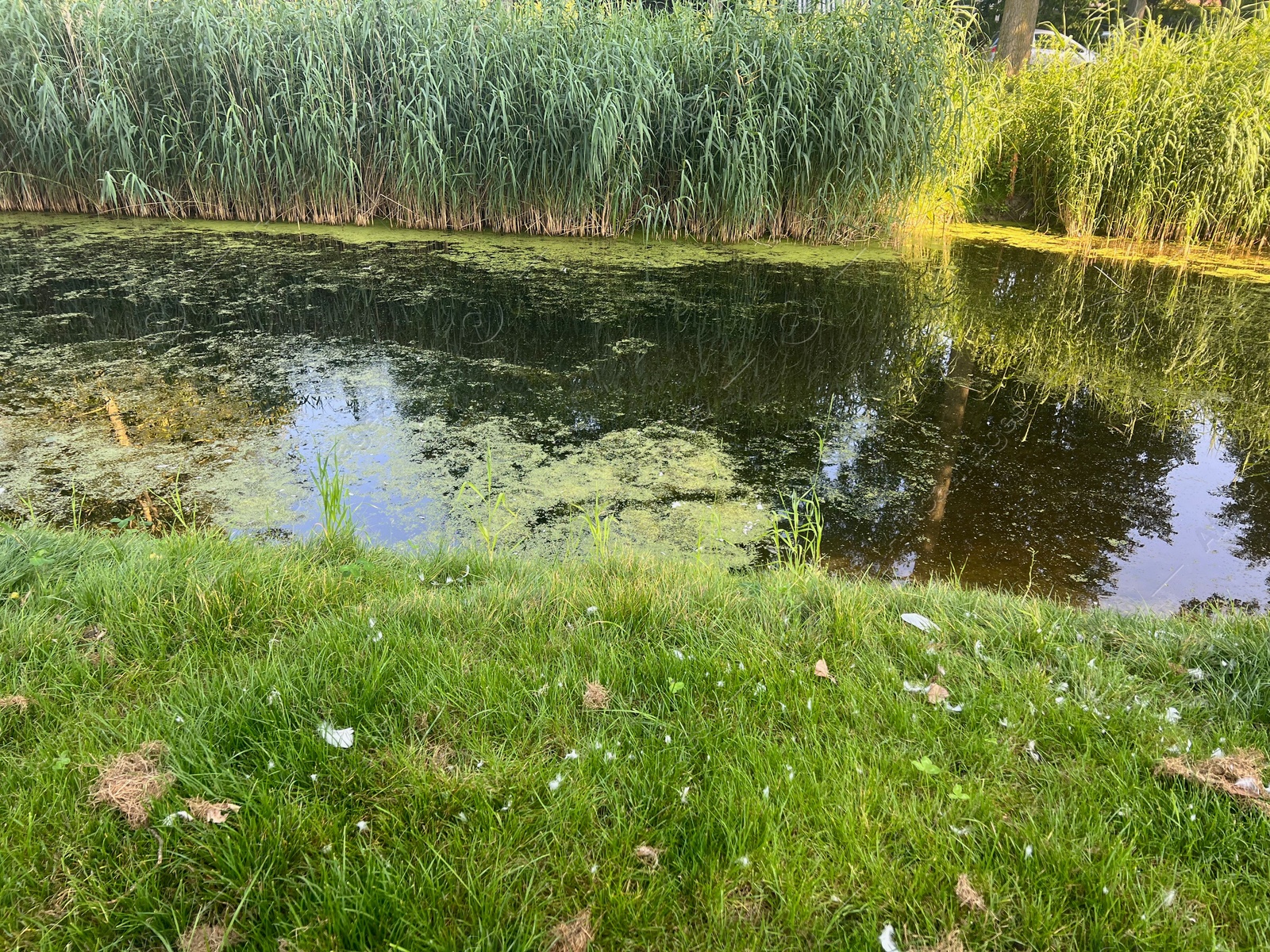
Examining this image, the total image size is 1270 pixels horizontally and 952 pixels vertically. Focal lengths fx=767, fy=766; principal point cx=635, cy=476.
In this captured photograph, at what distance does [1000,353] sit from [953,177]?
2.87 metres

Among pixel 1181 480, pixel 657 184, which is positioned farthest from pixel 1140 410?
pixel 657 184

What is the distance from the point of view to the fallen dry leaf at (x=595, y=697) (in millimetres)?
1483

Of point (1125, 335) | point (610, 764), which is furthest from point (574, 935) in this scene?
point (1125, 335)

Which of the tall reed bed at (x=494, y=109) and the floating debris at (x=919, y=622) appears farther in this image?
the tall reed bed at (x=494, y=109)

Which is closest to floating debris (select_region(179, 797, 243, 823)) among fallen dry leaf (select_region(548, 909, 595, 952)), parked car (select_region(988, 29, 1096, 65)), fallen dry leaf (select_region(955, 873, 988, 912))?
fallen dry leaf (select_region(548, 909, 595, 952))

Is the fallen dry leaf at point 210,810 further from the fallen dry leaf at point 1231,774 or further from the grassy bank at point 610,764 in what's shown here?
the fallen dry leaf at point 1231,774

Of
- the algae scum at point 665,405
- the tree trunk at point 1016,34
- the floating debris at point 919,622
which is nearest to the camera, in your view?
the floating debris at point 919,622

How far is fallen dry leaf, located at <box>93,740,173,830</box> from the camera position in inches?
46.6

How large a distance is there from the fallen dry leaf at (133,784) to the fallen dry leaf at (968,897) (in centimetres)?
122

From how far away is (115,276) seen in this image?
5.14 meters

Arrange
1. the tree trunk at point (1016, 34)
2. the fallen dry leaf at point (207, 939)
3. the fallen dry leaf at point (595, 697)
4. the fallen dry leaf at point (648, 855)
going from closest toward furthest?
the fallen dry leaf at point (207, 939) < the fallen dry leaf at point (648, 855) < the fallen dry leaf at point (595, 697) < the tree trunk at point (1016, 34)

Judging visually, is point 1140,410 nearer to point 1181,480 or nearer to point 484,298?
point 1181,480

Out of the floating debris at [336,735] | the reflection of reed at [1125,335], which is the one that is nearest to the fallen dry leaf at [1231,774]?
the floating debris at [336,735]

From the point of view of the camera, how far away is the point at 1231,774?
4.30 feet
